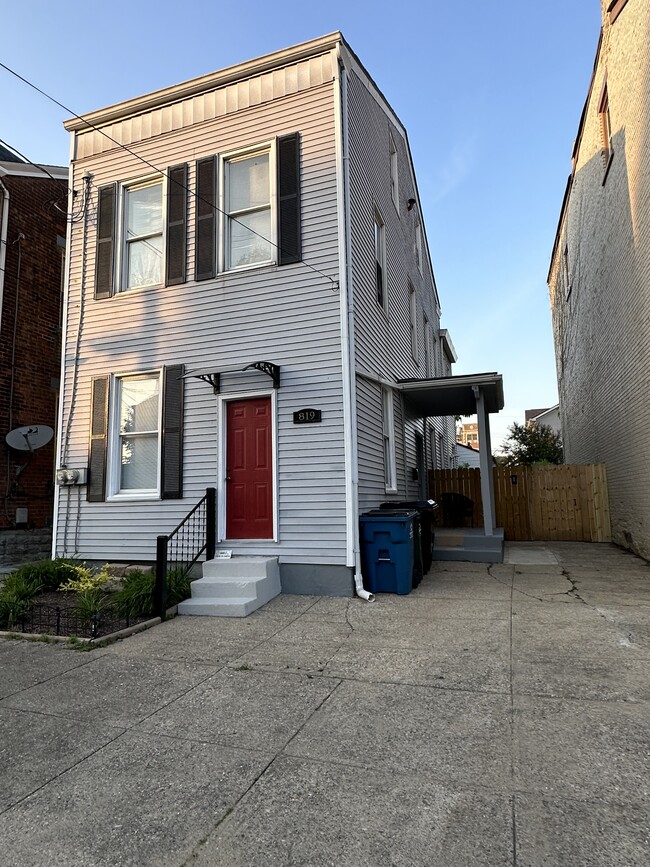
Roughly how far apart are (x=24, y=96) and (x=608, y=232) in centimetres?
962

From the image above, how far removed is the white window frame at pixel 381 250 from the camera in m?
8.73

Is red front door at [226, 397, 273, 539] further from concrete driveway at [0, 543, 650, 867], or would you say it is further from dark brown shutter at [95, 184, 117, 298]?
dark brown shutter at [95, 184, 117, 298]

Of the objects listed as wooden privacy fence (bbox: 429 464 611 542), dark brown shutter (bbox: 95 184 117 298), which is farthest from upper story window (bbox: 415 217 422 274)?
dark brown shutter (bbox: 95 184 117 298)

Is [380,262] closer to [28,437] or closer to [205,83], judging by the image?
[205,83]

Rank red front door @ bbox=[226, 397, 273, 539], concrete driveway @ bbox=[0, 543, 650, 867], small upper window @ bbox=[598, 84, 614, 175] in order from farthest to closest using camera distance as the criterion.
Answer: small upper window @ bbox=[598, 84, 614, 175] → red front door @ bbox=[226, 397, 273, 539] → concrete driveway @ bbox=[0, 543, 650, 867]

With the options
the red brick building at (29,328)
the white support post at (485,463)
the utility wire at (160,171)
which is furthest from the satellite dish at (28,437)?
the white support post at (485,463)

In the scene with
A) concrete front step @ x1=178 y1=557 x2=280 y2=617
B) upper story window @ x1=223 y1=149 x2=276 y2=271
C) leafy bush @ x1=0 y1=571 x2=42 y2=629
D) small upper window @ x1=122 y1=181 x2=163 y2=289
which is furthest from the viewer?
small upper window @ x1=122 y1=181 x2=163 y2=289

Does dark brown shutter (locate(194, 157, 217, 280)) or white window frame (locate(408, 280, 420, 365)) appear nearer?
dark brown shutter (locate(194, 157, 217, 280))

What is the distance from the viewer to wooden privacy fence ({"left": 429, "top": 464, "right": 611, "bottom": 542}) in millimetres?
11680

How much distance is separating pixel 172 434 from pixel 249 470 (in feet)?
4.20

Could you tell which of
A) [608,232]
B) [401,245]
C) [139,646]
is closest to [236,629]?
[139,646]

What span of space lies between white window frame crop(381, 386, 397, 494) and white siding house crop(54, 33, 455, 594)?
1.6 inches

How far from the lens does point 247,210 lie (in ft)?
24.8

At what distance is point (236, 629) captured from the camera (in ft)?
16.9
